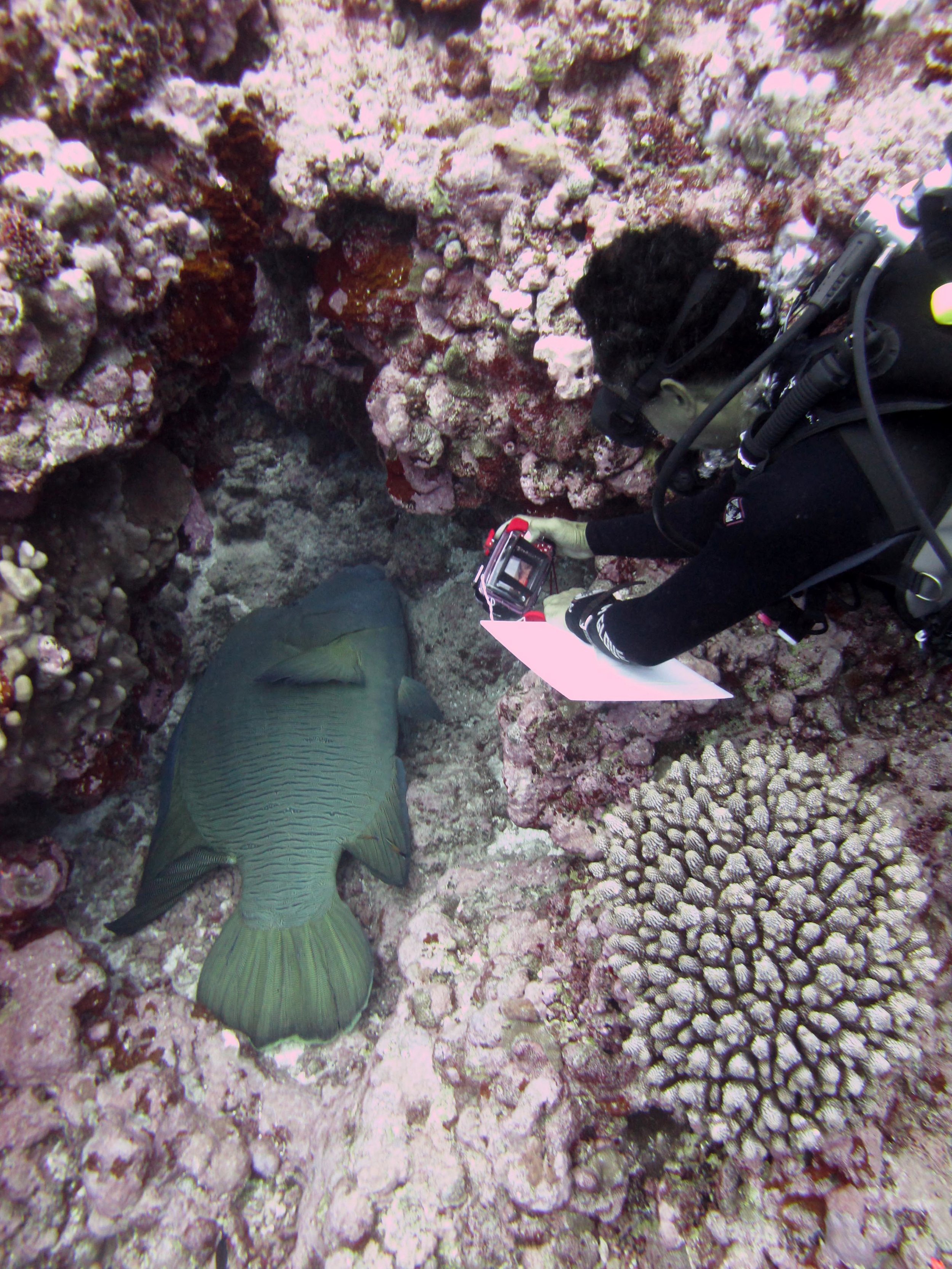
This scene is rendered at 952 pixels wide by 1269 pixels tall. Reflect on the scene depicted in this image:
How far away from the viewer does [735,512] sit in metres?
1.66

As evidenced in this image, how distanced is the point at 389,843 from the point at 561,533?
1.87m

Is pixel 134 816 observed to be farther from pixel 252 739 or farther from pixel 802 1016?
pixel 802 1016

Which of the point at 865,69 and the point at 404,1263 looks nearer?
the point at 865,69

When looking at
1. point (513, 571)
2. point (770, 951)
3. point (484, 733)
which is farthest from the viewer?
point (484, 733)

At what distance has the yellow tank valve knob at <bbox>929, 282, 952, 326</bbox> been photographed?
1.34 meters

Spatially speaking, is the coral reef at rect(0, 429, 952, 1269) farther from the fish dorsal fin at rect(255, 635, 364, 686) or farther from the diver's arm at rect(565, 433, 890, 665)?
the diver's arm at rect(565, 433, 890, 665)

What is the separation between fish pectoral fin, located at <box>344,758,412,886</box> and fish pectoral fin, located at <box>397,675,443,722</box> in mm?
431

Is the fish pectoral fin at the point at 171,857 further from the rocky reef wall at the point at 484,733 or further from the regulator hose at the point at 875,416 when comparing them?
the regulator hose at the point at 875,416

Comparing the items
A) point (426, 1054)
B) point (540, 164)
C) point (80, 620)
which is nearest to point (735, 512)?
point (540, 164)

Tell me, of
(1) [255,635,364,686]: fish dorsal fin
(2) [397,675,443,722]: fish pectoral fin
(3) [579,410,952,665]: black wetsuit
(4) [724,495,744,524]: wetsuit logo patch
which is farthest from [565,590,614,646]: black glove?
(1) [255,635,364,686]: fish dorsal fin

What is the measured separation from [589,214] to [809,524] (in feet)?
5.04

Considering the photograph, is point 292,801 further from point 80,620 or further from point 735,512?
point 735,512

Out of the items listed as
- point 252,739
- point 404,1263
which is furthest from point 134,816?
point 404,1263

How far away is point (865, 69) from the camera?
191 centimetres
